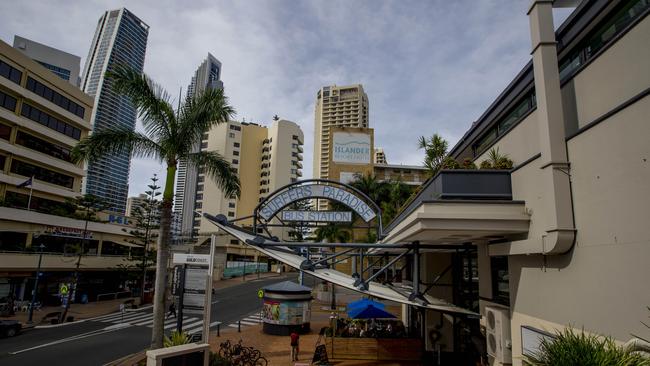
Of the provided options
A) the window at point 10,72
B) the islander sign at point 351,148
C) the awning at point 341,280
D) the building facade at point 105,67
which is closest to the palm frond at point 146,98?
the awning at point 341,280

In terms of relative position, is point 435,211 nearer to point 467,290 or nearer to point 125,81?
point 467,290

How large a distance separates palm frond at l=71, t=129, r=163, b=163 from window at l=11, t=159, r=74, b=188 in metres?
33.2

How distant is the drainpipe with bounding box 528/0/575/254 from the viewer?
754 cm

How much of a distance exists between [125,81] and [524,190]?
14549 millimetres

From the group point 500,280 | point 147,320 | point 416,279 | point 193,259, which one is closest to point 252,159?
point 147,320

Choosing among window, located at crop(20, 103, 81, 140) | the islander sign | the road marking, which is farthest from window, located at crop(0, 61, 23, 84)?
the islander sign

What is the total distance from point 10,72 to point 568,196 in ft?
158

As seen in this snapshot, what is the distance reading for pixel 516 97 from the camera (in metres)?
11.5

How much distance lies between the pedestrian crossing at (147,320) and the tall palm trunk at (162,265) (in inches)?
493

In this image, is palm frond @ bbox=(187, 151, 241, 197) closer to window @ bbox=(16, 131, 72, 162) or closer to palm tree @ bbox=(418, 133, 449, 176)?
palm tree @ bbox=(418, 133, 449, 176)

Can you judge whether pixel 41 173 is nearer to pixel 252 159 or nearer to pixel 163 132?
pixel 163 132

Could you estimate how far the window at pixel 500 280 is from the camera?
418 inches

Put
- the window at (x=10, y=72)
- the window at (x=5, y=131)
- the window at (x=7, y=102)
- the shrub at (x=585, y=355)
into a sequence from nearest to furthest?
the shrub at (x=585, y=355) → the window at (x=10, y=72) → the window at (x=7, y=102) → the window at (x=5, y=131)

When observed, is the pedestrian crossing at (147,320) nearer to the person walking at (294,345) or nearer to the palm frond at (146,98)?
the person walking at (294,345)
